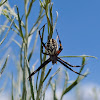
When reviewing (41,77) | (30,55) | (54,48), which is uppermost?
(54,48)

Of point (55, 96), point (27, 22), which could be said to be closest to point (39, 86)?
point (55, 96)

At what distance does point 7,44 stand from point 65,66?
0.71 meters

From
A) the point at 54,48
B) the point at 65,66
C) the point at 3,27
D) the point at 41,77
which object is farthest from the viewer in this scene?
the point at 65,66

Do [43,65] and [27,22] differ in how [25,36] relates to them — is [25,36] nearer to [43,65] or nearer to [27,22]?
[27,22]

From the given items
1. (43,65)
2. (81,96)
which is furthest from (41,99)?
(81,96)

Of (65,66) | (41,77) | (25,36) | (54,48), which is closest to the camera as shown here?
(41,77)

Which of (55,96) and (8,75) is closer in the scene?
(55,96)

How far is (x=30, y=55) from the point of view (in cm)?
177

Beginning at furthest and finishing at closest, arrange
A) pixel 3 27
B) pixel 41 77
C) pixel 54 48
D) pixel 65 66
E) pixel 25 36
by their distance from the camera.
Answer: pixel 65 66
pixel 3 27
pixel 54 48
pixel 25 36
pixel 41 77

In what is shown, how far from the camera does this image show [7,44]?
90.5 inches

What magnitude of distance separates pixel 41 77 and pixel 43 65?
93mm

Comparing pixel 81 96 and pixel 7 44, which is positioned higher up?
pixel 81 96

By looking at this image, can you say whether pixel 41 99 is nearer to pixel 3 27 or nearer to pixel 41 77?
pixel 41 77

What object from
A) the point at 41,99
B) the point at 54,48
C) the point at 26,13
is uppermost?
the point at 26,13
